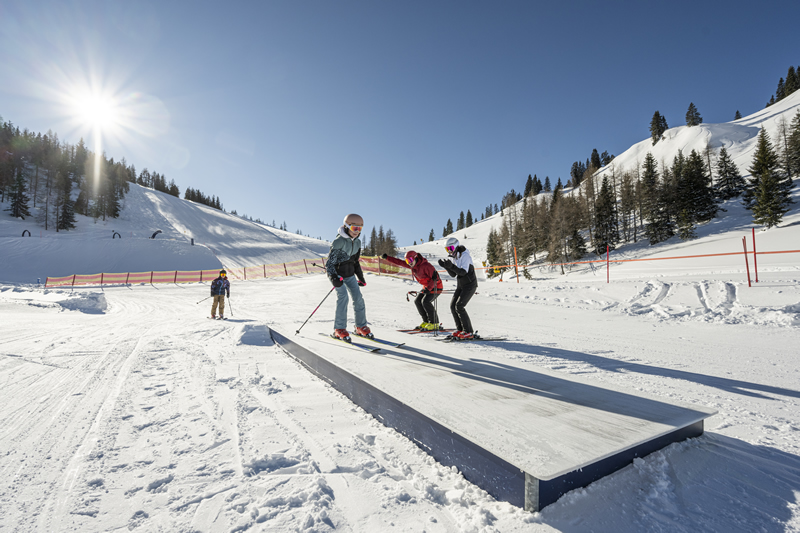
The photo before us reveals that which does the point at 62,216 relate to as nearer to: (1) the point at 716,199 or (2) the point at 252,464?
(2) the point at 252,464

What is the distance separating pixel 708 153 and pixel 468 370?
69769 mm

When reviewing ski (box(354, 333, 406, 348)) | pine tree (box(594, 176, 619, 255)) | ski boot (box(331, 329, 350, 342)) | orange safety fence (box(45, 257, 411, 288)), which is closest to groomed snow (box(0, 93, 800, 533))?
ski (box(354, 333, 406, 348))

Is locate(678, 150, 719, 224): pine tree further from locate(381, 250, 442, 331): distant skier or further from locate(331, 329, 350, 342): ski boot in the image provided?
locate(331, 329, 350, 342): ski boot

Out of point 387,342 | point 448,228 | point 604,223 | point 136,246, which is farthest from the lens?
point 448,228

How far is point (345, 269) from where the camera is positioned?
5.16 meters

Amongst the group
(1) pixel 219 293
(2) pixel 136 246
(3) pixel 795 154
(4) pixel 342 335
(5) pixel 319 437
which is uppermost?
(3) pixel 795 154

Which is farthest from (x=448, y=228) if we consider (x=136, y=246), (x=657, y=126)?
(x=136, y=246)

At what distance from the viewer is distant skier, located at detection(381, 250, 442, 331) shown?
20.3ft

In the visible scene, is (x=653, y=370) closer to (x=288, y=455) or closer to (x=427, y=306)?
(x=427, y=306)

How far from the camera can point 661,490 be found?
1.60 m

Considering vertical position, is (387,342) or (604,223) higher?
(604,223)

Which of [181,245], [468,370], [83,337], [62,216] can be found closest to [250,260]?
[181,245]

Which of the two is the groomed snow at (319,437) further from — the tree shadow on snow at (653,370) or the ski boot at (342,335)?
the ski boot at (342,335)

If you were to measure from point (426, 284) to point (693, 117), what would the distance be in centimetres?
12040
